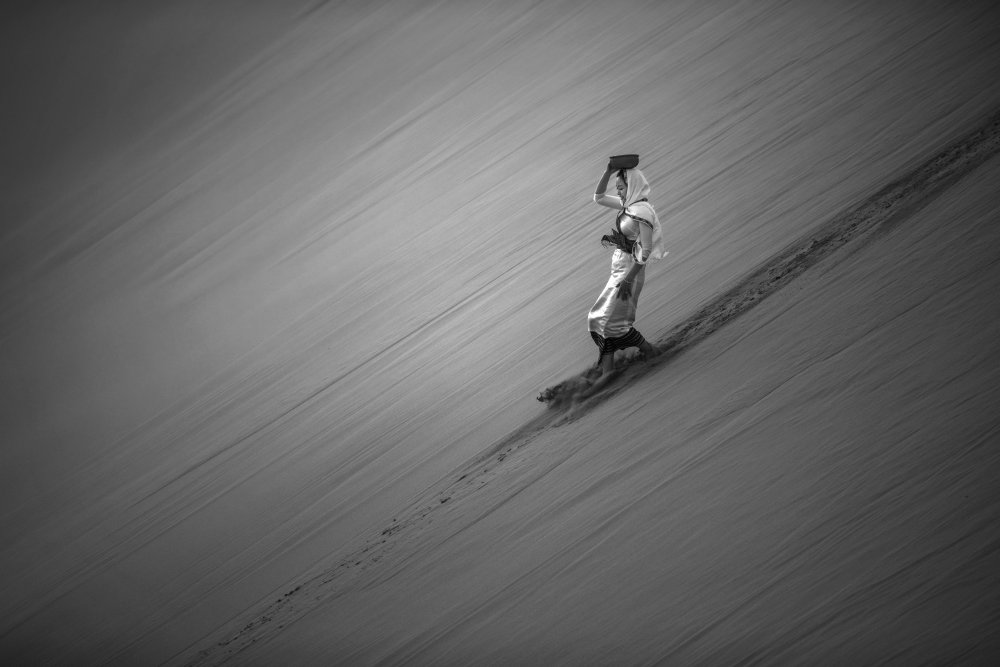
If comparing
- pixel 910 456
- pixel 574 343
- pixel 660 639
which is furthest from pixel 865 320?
pixel 660 639

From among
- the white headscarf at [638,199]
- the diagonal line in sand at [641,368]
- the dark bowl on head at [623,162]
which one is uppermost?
the dark bowl on head at [623,162]

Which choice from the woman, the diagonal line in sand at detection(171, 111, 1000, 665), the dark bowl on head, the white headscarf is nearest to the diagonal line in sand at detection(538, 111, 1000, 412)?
the diagonal line in sand at detection(171, 111, 1000, 665)

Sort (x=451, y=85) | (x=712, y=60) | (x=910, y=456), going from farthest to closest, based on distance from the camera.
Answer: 1. (x=451, y=85)
2. (x=712, y=60)
3. (x=910, y=456)

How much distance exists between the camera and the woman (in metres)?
3.88

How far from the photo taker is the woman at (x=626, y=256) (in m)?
3.88

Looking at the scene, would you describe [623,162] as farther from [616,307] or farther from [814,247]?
[814,247]

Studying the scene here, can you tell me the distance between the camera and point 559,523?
3479 millimetres

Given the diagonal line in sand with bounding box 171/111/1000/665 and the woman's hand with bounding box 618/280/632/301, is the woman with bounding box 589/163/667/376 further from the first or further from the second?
the diagonal line in sand with bounding box 171/111/1000/665

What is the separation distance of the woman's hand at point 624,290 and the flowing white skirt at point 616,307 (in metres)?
0.02

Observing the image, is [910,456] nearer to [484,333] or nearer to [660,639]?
[660,639]

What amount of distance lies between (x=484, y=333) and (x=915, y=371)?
268cm

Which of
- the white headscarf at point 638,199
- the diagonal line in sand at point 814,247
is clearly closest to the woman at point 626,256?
the white headscarf at point 638,199

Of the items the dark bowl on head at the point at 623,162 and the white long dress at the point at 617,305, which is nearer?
the dark bowl on head at the point at 623,162

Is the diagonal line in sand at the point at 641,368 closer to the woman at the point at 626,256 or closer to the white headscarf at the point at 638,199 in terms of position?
the woman at the point at 626,256
